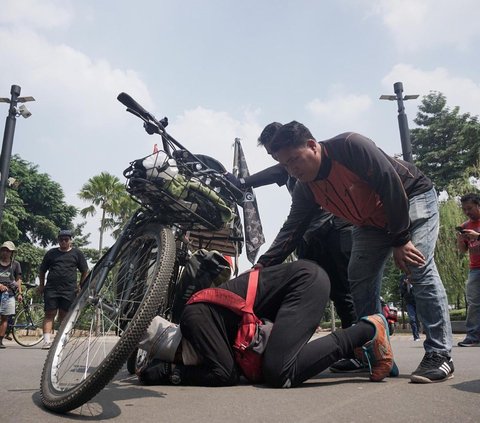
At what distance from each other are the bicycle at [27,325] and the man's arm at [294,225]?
24.3ft

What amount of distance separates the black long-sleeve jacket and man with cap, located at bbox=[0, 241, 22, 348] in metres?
5.95

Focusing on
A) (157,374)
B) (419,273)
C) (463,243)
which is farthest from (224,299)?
(463,243)

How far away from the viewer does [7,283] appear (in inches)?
303

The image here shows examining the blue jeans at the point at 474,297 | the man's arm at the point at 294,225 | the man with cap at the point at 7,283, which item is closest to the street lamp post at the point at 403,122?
the blue jeans at the point at 474,297

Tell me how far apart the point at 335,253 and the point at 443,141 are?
36913 millimetres

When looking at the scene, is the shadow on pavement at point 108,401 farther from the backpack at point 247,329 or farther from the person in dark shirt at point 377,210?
the person in dark shirt at point 377,210

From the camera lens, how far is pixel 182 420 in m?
1.78

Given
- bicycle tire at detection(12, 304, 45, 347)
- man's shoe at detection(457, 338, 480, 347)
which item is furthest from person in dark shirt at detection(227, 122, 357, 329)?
bicycle tire at detection(12, 304, 45, 347)

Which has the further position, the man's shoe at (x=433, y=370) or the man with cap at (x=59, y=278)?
the man with cap at (x=59, y=278)

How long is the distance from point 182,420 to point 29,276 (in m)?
34.9

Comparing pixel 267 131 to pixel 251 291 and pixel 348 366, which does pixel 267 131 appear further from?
pixel 348 366

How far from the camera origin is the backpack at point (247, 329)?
254 cm

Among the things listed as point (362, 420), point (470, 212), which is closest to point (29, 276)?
point (470, 212)

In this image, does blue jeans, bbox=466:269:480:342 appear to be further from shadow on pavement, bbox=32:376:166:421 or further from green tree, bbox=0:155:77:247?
green tree, bbox=0:155:77:247
